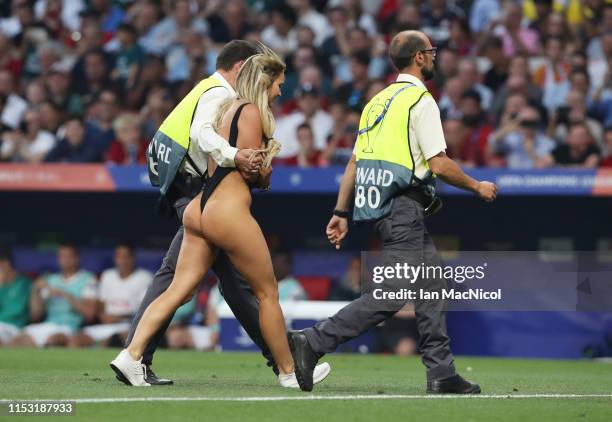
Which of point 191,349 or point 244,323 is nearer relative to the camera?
point 244,323

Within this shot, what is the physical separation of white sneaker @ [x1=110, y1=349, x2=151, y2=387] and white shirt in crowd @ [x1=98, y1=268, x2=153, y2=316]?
6.82 m

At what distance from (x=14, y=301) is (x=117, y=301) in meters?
1.26

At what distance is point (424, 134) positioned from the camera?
7.41 metres

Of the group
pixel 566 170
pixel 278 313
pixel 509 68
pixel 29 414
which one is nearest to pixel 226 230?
pixel 278 313

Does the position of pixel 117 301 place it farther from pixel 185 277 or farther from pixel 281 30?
pixel 185 277

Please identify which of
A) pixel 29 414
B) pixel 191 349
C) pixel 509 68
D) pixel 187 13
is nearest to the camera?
pixel 29 414

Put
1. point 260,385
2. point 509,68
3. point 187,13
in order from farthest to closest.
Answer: point 187,13
point 509,68
point 260,385

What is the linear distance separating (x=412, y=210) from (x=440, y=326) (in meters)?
→ 0.69

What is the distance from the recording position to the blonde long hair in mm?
7438

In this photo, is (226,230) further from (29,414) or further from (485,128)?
(485,128)

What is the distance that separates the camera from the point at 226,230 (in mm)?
7293

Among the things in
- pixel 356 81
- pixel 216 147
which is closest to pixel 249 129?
pixel 216 147

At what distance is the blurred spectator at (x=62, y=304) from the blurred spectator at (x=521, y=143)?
191 inches

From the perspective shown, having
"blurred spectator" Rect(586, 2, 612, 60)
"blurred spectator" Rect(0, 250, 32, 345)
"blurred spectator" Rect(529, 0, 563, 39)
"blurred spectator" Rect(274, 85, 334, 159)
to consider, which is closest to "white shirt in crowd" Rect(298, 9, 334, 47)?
"blurred spectator" Rect(274, 85, 334, 159)
